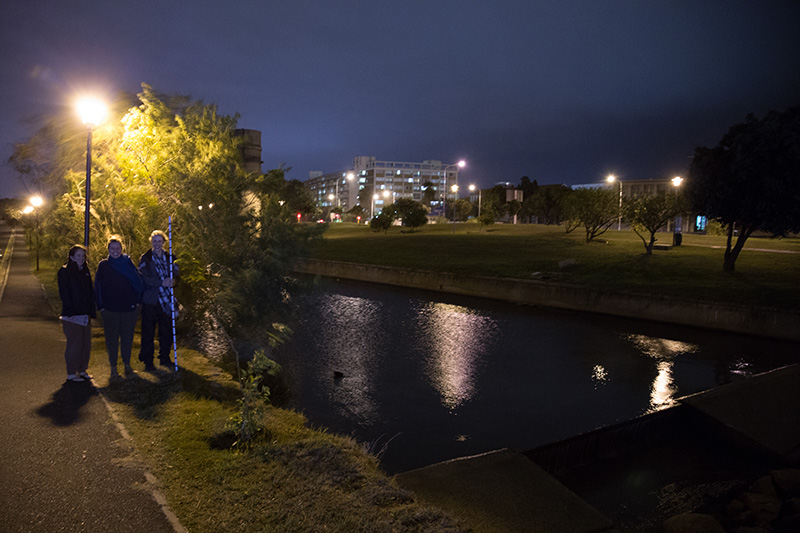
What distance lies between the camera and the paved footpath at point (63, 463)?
13.3 feet

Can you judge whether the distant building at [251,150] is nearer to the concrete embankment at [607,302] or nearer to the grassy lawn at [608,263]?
the concrete embankment at [607,302]

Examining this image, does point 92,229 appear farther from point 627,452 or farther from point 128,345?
point 627,452

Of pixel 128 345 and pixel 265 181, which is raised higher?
pixel 265 181

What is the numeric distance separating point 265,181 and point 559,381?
23.9 feet

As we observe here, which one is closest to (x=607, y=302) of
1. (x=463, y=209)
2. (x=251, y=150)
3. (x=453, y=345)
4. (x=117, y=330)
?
(x=453, y=345)

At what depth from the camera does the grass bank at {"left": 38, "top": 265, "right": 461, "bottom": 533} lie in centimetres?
419

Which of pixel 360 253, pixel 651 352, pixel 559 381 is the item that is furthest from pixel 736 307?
pixel 360 253

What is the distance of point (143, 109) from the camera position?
12398 millimetres

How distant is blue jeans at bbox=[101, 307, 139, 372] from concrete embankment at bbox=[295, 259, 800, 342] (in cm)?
373

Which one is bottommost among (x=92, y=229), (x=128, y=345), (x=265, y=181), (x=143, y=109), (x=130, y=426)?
(x=130, y=426)

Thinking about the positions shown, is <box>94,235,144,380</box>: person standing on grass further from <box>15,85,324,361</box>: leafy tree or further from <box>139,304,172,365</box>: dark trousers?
<box>15,85,324,361</box>: leafy tree

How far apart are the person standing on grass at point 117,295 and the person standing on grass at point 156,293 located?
18 cm

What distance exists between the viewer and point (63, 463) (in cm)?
494

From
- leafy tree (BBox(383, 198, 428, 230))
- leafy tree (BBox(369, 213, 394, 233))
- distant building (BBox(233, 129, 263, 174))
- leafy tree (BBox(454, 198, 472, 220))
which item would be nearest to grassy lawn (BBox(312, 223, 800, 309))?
distant building (BBox(233, 129, 263, 174))
